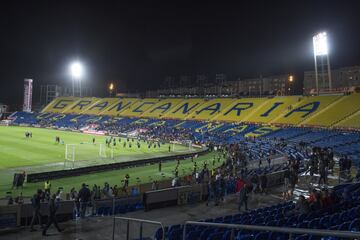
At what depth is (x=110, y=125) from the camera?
75.6 metres

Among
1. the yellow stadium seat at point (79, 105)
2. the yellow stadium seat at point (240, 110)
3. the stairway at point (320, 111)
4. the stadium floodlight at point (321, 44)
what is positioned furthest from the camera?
the yellow stadium seat at point (79, 105)

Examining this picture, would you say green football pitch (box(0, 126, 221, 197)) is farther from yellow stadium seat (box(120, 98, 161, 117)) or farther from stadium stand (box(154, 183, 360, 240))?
yellow stadium seat (box(120, 98, 161, 117))

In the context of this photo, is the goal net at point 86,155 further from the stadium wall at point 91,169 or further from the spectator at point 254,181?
the spectator at point 254,181

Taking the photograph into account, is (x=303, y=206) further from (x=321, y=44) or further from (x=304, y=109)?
(x=304, y=109)

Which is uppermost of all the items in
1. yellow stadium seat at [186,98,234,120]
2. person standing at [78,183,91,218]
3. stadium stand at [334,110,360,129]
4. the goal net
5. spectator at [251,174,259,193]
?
yellow stadium seat at [186,98,234,120]

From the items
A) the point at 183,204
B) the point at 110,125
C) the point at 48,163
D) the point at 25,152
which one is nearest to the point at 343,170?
the point at 183,204

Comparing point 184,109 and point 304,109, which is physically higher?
point 184,109

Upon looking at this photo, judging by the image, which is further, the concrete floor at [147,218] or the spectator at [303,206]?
the concrete floor at [147,218]

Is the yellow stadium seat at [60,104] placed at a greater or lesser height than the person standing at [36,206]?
greater

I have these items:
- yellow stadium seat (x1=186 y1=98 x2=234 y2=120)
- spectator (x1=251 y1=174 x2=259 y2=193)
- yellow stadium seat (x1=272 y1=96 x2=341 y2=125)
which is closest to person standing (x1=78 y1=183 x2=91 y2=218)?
spectator (x1=251 y1=174 x2=259 y2=193)

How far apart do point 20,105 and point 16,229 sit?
110 meters

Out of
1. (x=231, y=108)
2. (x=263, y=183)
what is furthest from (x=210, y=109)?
(x=263, y=183)

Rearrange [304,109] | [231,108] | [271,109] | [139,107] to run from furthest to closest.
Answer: [139,107], [231,108], [271,109], [304,109]

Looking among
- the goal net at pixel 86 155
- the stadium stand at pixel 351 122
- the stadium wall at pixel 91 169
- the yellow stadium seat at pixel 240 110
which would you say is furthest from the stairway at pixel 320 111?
the goal net at pixel 86 155
